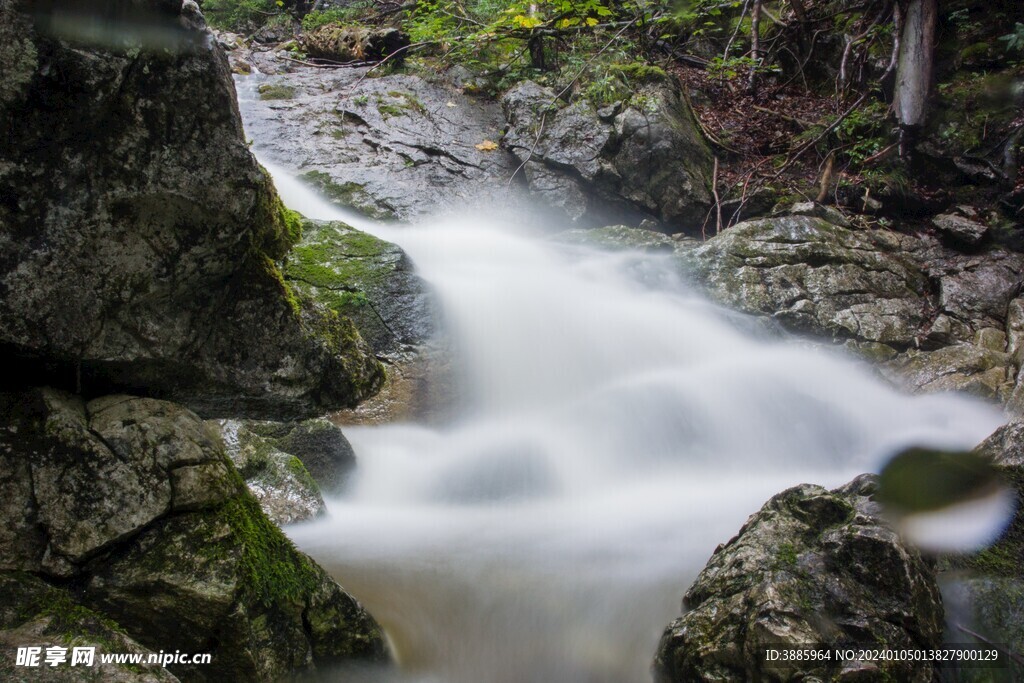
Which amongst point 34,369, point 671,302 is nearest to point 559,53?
point 671,302

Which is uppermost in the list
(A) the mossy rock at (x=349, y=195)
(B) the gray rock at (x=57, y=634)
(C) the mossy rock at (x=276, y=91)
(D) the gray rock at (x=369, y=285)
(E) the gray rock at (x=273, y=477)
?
(C) the mossy rock at (x=276, y=91)

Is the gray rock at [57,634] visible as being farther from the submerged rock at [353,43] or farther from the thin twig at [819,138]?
the submerged rock at [353,43]

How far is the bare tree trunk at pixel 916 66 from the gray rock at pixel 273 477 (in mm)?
8573

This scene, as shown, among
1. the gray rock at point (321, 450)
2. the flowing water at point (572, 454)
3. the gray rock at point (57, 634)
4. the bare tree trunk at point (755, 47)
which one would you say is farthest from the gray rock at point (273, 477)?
the bare tree trunk at point (755, 47)

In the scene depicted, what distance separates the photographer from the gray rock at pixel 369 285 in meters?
6.38

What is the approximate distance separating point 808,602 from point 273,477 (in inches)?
119

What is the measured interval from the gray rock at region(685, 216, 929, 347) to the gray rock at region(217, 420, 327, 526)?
208 inches

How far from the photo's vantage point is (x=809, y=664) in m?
2.57

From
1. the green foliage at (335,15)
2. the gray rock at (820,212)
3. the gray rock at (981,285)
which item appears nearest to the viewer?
the gray rock at (981,285)

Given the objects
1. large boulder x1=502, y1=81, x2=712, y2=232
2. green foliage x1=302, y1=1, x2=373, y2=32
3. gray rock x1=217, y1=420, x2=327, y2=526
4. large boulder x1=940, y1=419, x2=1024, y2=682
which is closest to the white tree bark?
large boulder x1=502, y1=81, x2=712, y2=232

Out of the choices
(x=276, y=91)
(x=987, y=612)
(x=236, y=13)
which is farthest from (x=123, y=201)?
(x=236, y=13)

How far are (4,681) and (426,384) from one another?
4578 millimetres

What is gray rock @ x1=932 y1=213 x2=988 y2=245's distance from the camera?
25.4 ft

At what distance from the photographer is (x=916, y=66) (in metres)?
8.43
